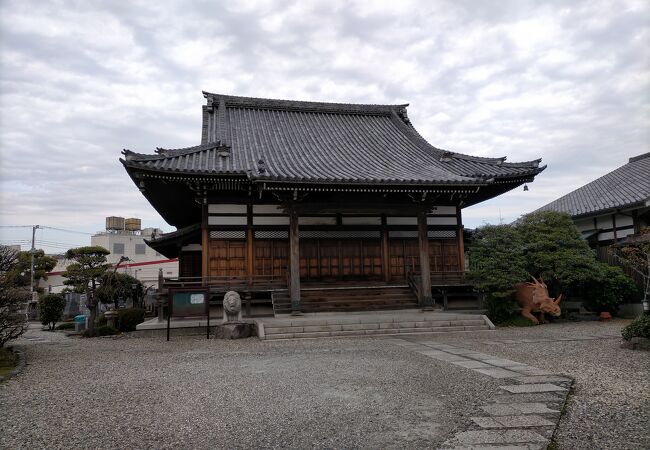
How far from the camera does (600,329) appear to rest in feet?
39.3

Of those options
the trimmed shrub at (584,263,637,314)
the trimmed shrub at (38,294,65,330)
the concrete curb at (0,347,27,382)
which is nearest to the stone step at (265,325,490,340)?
the trimmed shrub at (584,263,637,314)

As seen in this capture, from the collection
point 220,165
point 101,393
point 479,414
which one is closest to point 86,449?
point 101,393

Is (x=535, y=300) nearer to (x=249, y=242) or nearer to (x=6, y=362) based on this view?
(x=249, y=242)

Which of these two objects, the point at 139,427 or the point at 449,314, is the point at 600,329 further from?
the point at 139,427

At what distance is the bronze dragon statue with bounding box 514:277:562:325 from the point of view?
1338 centimetres

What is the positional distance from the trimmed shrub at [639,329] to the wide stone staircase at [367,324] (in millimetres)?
4201

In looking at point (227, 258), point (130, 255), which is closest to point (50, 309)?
point (227, 258)

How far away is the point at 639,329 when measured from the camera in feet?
28.2

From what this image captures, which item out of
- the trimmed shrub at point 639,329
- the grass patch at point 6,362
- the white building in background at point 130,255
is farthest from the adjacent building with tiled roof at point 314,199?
the white building in background at point 130,255

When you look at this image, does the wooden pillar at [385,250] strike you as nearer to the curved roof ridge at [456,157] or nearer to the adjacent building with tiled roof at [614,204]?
the curved roof ridge at [456,157]

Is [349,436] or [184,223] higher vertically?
[184,223]

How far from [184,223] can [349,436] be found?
19.6 meters

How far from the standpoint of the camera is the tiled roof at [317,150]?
13.4 meters

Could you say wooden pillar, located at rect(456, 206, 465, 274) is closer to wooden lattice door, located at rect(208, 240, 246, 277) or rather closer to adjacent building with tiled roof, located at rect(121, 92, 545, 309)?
adjacent building with tiled roof, located at rect(121, 92, 545, 309)
